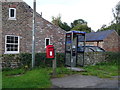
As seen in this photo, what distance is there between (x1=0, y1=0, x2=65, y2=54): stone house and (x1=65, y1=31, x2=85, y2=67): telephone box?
15.7 ft

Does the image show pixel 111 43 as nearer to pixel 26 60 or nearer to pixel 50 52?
pixel 26 60

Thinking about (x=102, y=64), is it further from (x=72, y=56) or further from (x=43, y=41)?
(x=43, y=41)

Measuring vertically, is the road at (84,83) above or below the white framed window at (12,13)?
below

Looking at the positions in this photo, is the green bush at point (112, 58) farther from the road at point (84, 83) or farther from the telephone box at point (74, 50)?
the road at point (84, 83)

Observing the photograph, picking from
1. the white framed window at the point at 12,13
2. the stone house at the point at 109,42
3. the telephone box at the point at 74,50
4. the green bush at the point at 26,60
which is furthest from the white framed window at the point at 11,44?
the stone house at the point at 109,42

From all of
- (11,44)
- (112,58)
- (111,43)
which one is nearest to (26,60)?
(11,44)

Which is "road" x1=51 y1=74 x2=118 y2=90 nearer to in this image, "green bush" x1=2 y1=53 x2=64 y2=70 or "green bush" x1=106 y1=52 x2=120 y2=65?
"green bush" x1=2 y1=53 x2=64 y2=70

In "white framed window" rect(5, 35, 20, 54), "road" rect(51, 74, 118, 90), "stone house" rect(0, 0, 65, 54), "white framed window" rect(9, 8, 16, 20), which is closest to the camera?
"road" rect(51, 74, 118, 90)

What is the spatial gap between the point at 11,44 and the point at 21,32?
1.70 meters

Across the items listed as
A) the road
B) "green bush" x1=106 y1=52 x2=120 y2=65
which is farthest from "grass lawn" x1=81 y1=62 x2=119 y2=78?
the road

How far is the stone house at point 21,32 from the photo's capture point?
14.5m

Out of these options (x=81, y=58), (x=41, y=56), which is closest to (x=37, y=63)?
(x=41, y=56)

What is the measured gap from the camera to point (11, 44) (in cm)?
1430

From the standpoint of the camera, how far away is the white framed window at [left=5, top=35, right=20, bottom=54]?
46.8 feet
